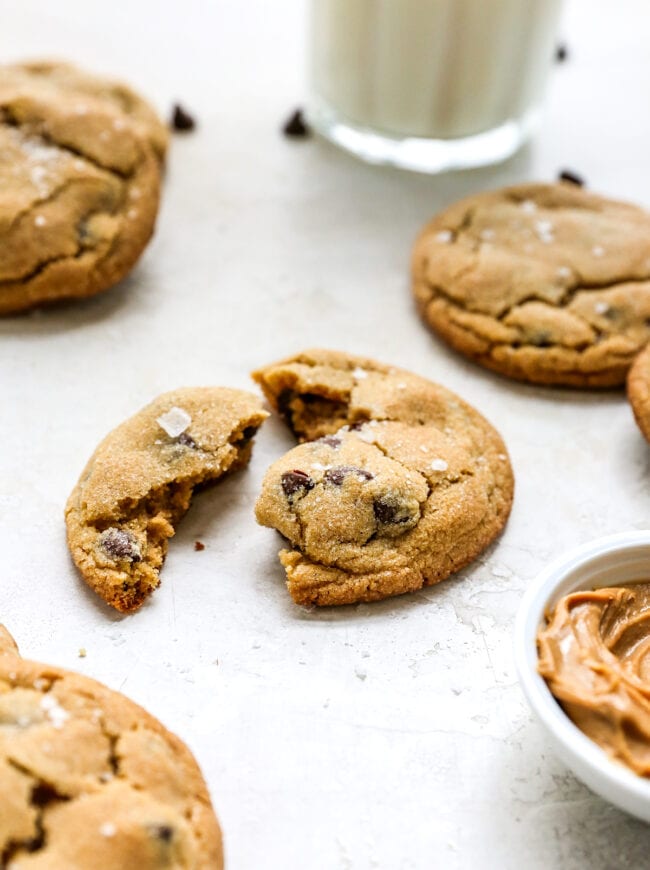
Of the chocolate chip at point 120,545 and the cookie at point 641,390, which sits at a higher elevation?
the cookie at point 641,390

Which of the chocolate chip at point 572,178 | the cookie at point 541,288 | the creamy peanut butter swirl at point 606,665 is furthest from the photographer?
the chocolate chip at point 572,178

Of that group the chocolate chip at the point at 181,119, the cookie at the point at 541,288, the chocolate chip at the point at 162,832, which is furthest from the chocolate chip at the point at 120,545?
the chocolate chip at the point at 181,119

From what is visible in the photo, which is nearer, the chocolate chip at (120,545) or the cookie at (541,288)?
the chocolate chip at (120,545)

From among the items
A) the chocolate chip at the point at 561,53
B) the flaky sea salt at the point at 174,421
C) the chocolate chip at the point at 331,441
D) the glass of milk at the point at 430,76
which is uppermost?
the glass of milk at the point at 430,76

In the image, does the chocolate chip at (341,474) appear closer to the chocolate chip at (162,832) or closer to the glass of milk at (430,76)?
the chocolate chip at (162,832)

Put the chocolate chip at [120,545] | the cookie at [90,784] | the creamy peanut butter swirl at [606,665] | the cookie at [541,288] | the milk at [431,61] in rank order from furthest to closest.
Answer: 1. the milk at [431,61]
2. the cookie at [541,288]
3. the chocolate chip at [120,545]
4. the creamy peanut butter swirl at [606,665]
5. the cookie at [90,784]

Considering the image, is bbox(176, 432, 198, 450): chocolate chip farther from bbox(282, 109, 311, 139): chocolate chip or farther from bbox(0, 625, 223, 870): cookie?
bbox(282, 109, 311, 139): chocolate chip

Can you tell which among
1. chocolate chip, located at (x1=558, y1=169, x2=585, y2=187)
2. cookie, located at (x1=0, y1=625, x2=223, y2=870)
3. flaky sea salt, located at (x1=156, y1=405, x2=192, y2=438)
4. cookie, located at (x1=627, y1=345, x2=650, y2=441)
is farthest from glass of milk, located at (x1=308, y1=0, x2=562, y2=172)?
cookie, located at (x1=0, y1=625, x2=223, y2=870)
